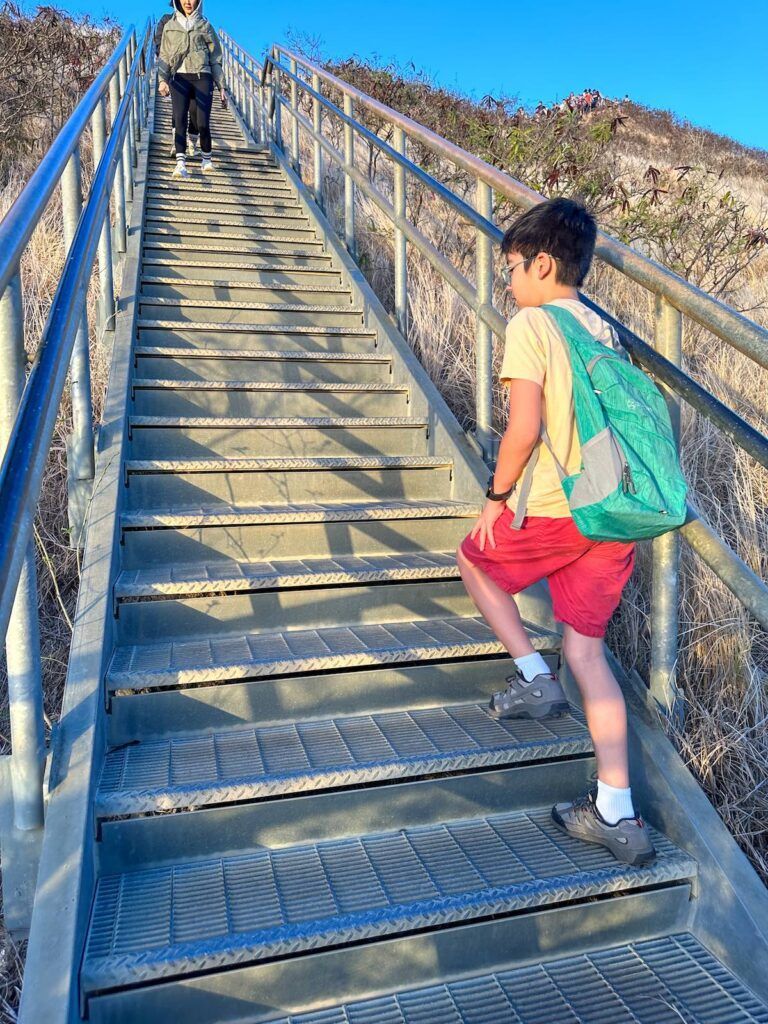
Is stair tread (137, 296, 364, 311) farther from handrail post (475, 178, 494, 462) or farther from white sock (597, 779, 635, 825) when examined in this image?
white sock (597, 779, 635, 825)

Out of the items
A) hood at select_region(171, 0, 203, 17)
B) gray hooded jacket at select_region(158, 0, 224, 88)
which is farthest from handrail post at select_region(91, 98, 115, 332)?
hood at select_region(171, 0, 203, 17)

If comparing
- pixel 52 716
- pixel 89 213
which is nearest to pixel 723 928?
pixel 52 716

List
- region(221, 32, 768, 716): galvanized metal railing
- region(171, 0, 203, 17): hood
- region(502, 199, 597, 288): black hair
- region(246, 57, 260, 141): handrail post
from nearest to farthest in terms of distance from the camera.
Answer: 1. region(221, 32, 768, 716): galvanized metal railing
2. region(502, 199, 597, 288): black hair
3. region(171, 0, 203, 17): hood
4. region(246, 57, 260, 141): handrail post

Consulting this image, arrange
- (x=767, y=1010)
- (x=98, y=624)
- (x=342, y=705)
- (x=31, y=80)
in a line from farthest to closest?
(x=31, y=80), (x=342, y=705), (x=98, y=624), (x=767, y=1010)

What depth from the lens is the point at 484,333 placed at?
11.0ft

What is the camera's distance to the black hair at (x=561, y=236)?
6.81 ft

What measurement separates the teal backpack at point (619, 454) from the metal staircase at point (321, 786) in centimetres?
70

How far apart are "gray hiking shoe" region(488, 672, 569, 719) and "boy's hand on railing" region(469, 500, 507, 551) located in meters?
0.40

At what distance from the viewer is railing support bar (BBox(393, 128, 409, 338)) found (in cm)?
422

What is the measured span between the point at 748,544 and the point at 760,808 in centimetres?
107

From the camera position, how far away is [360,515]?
3.11 metres

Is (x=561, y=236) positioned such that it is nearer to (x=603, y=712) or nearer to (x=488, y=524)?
(x=488, y=524)

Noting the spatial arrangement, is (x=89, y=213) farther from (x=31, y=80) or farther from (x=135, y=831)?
(x=31, y=80)

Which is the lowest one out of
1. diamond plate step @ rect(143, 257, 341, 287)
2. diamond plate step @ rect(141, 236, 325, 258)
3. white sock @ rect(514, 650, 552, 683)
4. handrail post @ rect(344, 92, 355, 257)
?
white sock @ rect(514, 650, 552, 683)
